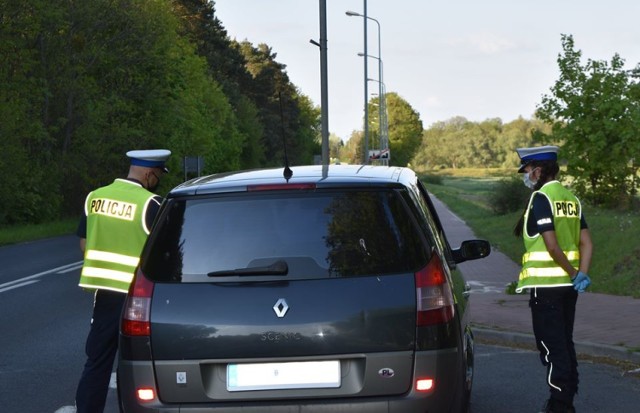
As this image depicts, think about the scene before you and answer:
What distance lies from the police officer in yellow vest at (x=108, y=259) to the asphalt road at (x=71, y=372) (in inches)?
43.3

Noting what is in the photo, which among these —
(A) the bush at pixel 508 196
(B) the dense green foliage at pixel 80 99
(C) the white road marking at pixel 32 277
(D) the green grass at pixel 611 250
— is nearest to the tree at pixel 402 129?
(B) the dense green foliage at pixel 80 99

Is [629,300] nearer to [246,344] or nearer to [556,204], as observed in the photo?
[556,204]

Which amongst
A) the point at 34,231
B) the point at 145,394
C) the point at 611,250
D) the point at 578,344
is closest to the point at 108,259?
the point at 145,394

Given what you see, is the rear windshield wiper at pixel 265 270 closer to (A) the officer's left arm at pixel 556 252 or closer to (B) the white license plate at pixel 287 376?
(B) the white license plate at pixel 287 376

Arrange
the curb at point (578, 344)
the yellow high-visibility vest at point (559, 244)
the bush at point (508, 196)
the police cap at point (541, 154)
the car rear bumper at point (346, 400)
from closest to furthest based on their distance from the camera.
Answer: the car rear bumper at point (346, 400), the yellow high-visibility vest at point (559, 244), the police cap at point (541, 154), the curb at point (578, 344), the bush at point (508, 196)

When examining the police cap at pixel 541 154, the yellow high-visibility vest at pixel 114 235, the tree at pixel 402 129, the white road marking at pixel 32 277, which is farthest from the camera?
the tree at pixel 402 129

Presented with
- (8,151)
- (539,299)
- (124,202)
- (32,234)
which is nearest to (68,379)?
(124,202)

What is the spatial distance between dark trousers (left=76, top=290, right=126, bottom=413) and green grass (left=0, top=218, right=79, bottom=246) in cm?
2560

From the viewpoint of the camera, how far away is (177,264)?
5.35 meters

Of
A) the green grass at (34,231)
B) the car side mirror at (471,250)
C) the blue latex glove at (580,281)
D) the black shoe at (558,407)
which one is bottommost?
the green grass at (34,231)

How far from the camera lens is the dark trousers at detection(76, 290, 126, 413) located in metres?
6.84

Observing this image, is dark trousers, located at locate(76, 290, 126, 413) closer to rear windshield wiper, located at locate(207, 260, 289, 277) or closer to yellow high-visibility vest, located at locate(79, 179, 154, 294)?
yellow high-visibility vest, located at locate(79, 179, 154, 294)

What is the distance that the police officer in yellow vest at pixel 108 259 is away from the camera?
22.4 feet

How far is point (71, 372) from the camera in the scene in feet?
31.6
